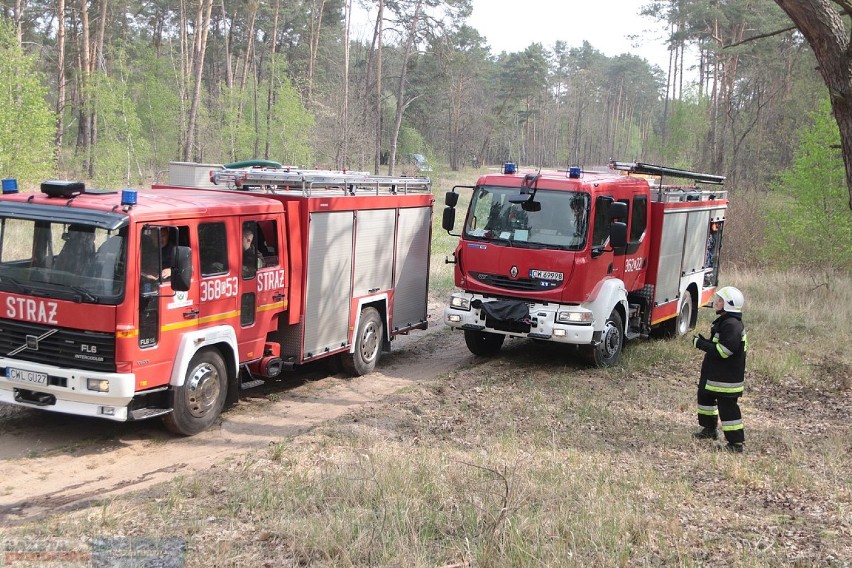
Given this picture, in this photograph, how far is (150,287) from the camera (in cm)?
721

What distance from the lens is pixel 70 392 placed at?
22.8 ft

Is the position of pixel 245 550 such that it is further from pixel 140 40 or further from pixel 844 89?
pixel 140 40

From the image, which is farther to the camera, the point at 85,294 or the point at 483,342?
the point at 483,342

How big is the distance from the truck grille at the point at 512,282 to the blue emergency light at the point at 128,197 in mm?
5597

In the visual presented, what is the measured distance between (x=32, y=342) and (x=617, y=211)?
25.1 feet

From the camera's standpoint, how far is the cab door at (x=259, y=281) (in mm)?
8555

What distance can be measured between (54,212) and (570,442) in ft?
18.3

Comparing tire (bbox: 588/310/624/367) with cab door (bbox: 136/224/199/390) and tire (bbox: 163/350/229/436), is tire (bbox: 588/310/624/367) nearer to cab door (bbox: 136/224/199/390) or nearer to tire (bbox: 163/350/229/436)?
tire (bbox: 163/350/229/436)

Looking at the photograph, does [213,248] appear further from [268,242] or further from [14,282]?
[14,282]

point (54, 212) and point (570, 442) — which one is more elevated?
point (54, 212)

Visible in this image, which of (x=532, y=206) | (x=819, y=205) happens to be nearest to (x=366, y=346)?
(x=532, y=206)

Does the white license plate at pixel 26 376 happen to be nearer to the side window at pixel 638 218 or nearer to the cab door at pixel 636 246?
the cab door at pixel 636 246

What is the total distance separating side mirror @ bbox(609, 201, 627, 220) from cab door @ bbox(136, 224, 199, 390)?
20.0ft

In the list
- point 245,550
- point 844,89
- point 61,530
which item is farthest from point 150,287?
point 844,89
